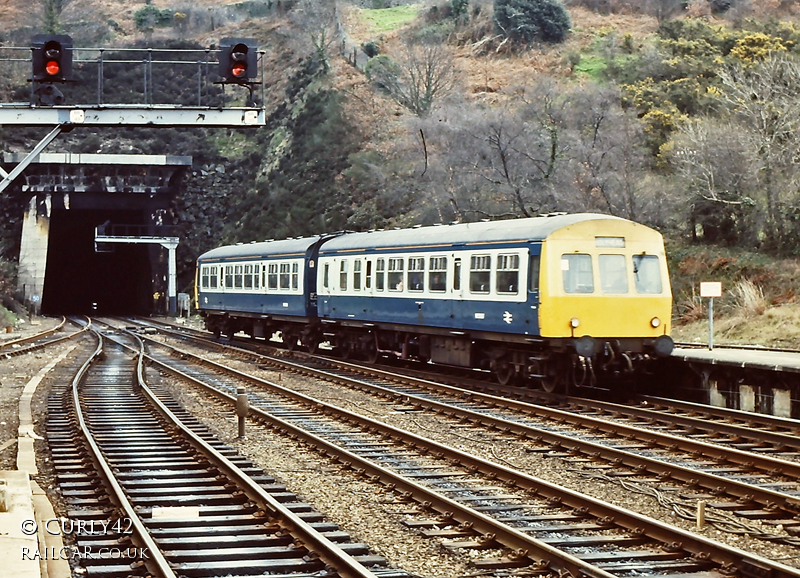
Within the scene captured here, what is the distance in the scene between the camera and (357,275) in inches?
1046

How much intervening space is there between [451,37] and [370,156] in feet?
62.5

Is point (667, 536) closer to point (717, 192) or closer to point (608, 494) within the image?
point (608, 494)

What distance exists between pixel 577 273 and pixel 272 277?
51.8 feet

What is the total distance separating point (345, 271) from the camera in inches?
1078

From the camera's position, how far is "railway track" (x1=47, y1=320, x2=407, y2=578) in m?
7.97

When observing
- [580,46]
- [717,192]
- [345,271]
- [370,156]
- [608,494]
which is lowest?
[608,494]

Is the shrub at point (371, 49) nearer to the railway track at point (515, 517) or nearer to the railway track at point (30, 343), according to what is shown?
the railway track at point (30, 343)

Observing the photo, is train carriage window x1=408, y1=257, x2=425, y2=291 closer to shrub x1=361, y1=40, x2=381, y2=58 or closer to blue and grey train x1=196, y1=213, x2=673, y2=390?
blue and grey train x1=196, y1=213, x2=673, y2=390

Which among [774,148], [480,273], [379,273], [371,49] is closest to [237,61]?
[480,273]

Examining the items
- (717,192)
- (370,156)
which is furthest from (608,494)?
(370,156)

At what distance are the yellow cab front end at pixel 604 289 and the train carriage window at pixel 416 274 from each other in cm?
492

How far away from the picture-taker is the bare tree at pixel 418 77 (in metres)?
59.9

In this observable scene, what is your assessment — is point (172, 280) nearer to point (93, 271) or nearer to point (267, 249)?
point (93, 271)

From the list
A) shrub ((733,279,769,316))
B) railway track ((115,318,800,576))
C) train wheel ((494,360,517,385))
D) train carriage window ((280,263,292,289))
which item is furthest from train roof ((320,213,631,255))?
shrub ((733,279,769,316))
